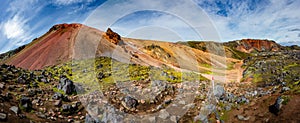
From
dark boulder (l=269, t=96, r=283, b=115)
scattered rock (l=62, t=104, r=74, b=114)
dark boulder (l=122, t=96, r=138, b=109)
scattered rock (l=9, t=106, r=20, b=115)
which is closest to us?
scattered rock (l=9, t=106, r=20, b=115)

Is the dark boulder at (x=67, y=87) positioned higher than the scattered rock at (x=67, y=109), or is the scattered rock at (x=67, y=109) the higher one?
the dark boulder at (x=67, y=87)

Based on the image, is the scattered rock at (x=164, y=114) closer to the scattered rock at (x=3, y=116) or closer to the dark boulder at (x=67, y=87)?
the dark boulder at (x=67, y=87)

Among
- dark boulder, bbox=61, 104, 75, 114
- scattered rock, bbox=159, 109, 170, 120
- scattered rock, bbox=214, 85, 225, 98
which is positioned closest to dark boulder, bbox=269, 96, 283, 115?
scattered rock, bbox=214, 85, 225, 98

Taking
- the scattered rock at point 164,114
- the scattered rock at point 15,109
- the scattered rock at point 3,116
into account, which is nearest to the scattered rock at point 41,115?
the scattered rock at point 15,109

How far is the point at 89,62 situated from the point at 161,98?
24.8m

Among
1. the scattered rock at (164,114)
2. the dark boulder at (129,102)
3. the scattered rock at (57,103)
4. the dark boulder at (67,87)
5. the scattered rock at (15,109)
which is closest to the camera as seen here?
the scattered rock at (15,109)

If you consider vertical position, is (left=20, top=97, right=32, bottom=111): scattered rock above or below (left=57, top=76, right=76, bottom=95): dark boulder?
below

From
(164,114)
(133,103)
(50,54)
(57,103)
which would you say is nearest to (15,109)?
(57,103)

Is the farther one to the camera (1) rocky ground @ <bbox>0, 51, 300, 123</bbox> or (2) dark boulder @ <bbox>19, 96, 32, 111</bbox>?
(2) dark boulder @ <bbox>19, 96, 32, 111</bbox>

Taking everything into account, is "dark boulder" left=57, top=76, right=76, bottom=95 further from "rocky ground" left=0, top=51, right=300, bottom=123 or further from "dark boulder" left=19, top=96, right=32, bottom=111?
"dark boulder" left=19, top=96, right=32, bottom=111

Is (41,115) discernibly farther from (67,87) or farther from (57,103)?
(67,87)

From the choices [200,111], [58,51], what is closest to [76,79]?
[200,111]

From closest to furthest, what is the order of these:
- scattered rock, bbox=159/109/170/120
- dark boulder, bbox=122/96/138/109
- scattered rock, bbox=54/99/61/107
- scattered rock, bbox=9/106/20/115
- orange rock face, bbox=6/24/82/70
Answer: scattered rock, bbox=9/106/20/115, scattered rock, bbox=159/109/170/120, scattered rock, bbox=54/99/61/107, dark boulder, bbox=122/96/138/109, orange rock face, bbox=6/24/82/70

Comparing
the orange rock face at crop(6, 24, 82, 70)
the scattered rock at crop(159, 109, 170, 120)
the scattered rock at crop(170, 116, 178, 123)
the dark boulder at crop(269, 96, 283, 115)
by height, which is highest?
the orange rock face at crop(6, 24, 82, 70)
